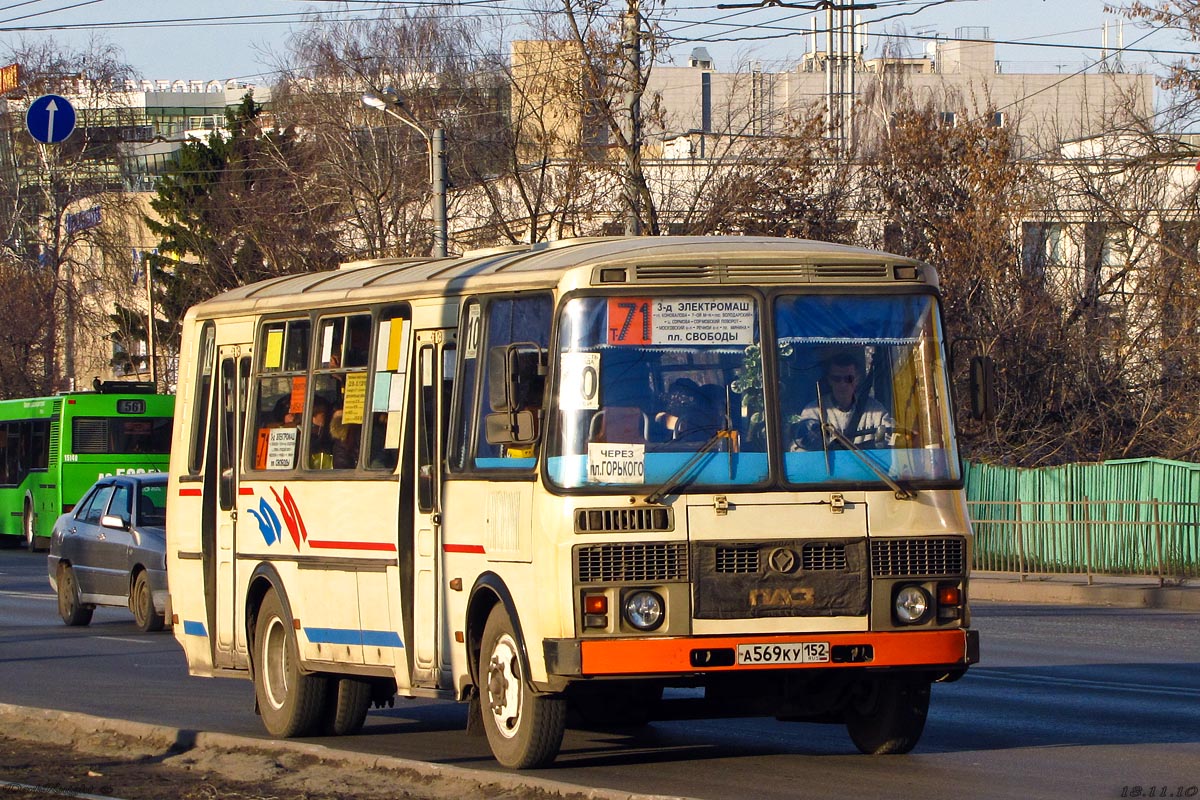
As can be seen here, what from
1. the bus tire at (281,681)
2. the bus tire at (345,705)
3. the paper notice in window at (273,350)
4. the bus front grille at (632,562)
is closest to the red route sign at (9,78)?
the paper notice in window at (273,350)

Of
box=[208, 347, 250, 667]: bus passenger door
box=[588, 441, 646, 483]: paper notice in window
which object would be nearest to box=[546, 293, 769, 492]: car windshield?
box=[588, 441, 646, 483]: paper notice in window

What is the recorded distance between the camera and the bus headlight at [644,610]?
8875mm

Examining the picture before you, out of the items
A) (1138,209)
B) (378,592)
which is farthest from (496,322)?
(1138,209)

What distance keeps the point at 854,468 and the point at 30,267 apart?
2464 inches

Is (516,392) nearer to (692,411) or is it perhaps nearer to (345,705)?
(692,411)

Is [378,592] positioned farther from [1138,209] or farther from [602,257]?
[1138,209]

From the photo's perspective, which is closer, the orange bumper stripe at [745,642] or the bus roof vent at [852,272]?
the orange bumper stripe at [745,642]

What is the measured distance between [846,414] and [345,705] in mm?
3954

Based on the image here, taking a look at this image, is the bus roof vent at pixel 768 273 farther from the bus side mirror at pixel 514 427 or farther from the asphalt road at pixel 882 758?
the asphalt road at pixel 882 758

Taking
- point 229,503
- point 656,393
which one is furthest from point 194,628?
point 656,393

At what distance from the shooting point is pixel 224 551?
1229 cm

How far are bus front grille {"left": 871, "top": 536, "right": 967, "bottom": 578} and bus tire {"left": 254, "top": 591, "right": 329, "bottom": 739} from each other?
3876mm

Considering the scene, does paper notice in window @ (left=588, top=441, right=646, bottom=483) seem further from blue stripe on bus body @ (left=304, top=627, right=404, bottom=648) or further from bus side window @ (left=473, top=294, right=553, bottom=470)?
blue stripe on bus body @ (left=304, top=627, right=404, bottom=648)

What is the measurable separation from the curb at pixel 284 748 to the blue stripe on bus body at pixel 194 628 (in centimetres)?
117
